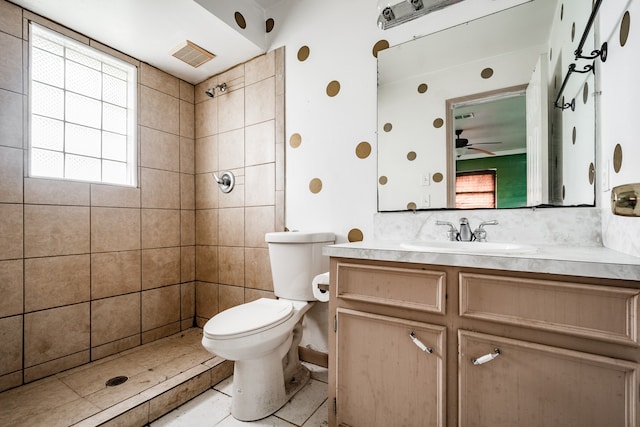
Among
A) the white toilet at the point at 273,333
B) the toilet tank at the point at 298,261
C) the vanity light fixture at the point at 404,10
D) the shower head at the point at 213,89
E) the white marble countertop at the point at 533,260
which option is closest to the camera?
the white marble countertop at the point at 533,260

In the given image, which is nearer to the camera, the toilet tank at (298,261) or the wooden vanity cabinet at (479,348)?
the wooden vanity cabinet at (479,348)

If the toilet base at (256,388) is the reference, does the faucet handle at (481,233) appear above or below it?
above

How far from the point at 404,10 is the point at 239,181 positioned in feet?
4.87

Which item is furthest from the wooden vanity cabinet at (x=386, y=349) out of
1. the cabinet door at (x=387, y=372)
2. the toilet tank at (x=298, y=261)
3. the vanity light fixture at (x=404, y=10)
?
the vanity light fixture at (x=404, y=10)

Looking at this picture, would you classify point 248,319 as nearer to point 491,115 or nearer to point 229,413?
point 229,413

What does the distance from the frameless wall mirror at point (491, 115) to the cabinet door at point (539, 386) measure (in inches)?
27.6

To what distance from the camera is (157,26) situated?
1.77 metres

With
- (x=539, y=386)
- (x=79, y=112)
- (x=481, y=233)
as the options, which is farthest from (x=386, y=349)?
(x=79, y=112)

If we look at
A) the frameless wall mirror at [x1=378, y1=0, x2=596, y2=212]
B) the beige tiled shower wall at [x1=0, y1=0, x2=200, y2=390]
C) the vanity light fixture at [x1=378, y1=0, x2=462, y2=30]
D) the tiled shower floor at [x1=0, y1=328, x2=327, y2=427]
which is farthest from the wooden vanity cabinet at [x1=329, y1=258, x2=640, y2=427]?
the beige tiled shower wall at [x1=0, y1=0, x2=200, y2=390]

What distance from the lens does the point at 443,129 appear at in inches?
58.3

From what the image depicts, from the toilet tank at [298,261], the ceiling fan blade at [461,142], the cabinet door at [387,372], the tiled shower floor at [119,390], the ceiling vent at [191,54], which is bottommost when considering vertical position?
the tiled shower floor at [119,390]

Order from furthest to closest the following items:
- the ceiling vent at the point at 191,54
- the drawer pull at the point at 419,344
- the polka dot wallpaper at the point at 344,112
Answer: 1. the ceiling vent at the point at 191,54
2. the polka dot wallpaper at the point at 344,112
3. the drawer pull at the point at 419,344

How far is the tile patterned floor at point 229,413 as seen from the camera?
135 cm

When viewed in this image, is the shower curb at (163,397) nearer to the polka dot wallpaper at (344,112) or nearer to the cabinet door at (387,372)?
the cabinet door at (387,372)
